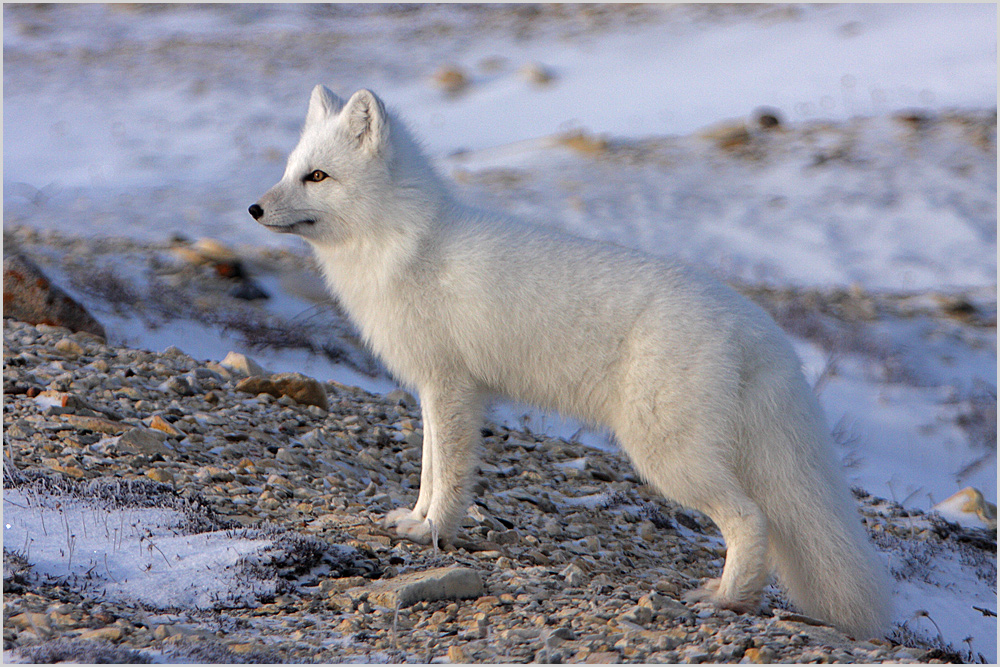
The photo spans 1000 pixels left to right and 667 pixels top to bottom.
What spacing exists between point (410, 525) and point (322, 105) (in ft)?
8.17

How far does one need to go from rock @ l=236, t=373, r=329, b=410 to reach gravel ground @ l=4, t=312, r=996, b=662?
65 mm

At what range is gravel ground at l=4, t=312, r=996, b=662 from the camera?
127 inches

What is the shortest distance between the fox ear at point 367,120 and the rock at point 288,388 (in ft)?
7.98

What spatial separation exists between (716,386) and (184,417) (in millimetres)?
3643

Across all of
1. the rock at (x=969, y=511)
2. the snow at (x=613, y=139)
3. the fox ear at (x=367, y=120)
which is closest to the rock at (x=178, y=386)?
the snow at (x=613, y=139)

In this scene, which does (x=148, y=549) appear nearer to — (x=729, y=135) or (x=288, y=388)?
(x=288, y=388)

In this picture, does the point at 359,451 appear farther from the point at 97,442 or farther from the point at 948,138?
the point at 948,138

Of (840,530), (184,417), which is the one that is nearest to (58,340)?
(184,417)

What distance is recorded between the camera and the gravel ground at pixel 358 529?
3225mm

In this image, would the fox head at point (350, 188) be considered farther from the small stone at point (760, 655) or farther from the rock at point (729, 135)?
the rock at point (729, 135)

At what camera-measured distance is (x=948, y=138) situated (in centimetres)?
1769

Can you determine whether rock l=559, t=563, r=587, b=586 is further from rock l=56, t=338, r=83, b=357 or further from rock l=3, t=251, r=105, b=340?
rock l=3, t=251, r=105, b=340

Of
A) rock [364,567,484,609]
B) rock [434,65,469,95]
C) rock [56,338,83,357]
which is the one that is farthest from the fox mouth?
rock [434,65,469,95]

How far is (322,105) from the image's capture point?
16.3 feet
